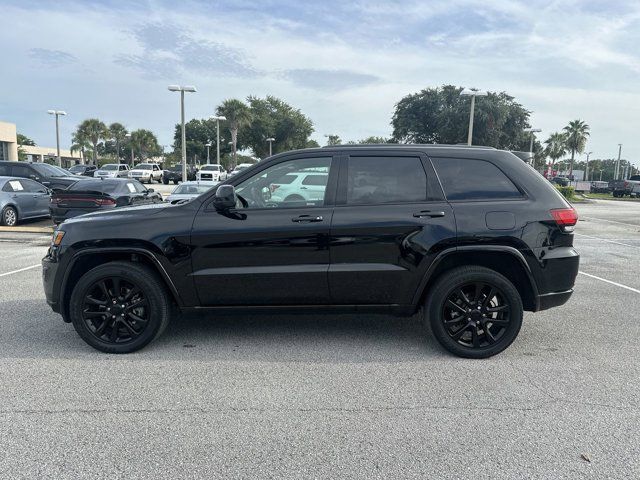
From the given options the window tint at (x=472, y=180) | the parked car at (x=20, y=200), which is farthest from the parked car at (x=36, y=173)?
the window tint at (x=472, y=180)

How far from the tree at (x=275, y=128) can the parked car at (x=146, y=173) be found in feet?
89.2

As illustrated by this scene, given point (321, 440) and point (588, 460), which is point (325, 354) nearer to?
point (321, 440)

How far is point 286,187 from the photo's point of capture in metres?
4.34

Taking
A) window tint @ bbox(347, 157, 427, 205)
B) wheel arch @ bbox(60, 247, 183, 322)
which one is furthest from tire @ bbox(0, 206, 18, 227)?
window tint @ bbox(347, 157, 427, 205)

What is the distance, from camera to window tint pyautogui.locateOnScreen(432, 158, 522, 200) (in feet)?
13.9

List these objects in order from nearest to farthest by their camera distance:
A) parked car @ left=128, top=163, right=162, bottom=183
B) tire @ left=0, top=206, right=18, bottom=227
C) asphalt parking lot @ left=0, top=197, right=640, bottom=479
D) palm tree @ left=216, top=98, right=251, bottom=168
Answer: asphalt parking lot @ left=0, top=197, right=640, bottom=479
tire @ left=0, top=206, right=18, bottom=227
parked car @ left=128, top=163, right=162, bottom=183
palm tree @ left=216, top=98, right=251, bottom=168

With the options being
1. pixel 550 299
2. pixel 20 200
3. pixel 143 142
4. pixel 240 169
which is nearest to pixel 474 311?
pixel 550 299

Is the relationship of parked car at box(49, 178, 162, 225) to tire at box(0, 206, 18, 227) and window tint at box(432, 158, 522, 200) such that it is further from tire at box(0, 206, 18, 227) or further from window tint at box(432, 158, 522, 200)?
window tint at box(432, 158, 522, 200)

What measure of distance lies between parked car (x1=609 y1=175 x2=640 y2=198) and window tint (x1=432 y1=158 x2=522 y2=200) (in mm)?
44474

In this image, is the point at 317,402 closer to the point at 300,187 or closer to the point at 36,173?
the point at 300,187

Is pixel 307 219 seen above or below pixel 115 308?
above

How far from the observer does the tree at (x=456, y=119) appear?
145 ft

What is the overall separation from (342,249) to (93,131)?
70603mm

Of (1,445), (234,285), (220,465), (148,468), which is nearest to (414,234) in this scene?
(234,285)
